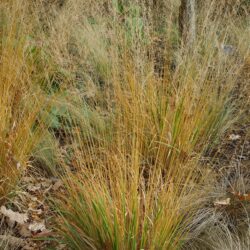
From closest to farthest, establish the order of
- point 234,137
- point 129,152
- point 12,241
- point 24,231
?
point 12,241, point 24,231, point 129,152, point 234,137

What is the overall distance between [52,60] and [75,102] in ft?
1.50

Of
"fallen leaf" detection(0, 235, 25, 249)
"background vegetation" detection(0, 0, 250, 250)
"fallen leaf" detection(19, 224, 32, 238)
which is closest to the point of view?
"background vegetation" detection(0, 0, 250, 250)

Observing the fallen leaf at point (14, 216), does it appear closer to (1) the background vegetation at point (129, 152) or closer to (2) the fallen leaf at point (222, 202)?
(1) the background vegetation at point (129, 152)

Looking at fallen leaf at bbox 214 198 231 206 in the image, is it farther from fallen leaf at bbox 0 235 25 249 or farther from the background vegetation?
fallen leaf at bbox 0 235 25 249

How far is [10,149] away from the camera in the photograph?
2621mm

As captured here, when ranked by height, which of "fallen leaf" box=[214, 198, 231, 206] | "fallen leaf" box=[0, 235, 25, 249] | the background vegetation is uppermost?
the background vegetation

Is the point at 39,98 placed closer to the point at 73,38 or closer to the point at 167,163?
the point at 167,163

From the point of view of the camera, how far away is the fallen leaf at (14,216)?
2561 millimetres

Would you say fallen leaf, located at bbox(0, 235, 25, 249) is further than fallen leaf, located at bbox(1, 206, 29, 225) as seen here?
No

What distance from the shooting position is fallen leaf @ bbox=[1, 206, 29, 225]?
8.40 feet

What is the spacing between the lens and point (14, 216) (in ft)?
8.44

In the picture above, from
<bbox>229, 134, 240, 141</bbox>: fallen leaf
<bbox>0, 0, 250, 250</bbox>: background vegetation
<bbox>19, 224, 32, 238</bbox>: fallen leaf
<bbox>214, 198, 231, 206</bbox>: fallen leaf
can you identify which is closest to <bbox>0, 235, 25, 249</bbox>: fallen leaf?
<bbox>19, 224, 32, 238</bbox>: fallen leaf

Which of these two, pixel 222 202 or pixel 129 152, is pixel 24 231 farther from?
pixel 222 202

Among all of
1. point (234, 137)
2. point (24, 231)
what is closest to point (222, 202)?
point (234, 137)
